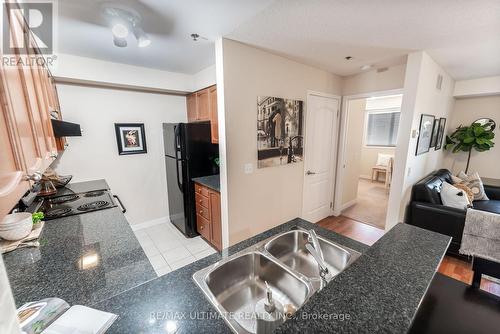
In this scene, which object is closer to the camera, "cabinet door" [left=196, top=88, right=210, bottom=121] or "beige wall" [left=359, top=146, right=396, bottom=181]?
"cabinet door" [left=196, top=88, right=210, bottom=121]

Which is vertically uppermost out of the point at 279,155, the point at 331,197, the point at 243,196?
the point at 279,155

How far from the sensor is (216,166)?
3121 mm

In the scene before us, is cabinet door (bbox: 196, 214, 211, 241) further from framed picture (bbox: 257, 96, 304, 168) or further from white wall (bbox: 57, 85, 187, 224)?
framed picture (bbox: 257, 96, 304, 168)

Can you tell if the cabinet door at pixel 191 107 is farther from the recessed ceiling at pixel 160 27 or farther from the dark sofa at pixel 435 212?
the dark sofa at pixel 435 212

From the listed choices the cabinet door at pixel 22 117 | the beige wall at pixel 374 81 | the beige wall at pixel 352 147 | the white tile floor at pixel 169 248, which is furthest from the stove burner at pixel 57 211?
the beige wall at pixel 374 81

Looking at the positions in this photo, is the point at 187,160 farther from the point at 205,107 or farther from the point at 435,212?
the point at 435,212

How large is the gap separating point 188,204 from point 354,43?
9.29 ft

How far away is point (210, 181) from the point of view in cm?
272

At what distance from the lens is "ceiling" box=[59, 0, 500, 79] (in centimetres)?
146

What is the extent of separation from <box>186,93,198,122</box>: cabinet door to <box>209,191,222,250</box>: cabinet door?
4.76 feet

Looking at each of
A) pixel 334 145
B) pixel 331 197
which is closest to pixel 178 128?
pixel 334 145

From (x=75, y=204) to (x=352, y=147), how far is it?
410 centimetres

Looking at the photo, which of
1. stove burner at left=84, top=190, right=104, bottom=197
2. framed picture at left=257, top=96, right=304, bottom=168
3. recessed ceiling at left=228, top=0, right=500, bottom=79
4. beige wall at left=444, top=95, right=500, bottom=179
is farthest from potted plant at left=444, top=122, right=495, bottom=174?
→ stove burner at left=84, top=190, right=104, bottom=197

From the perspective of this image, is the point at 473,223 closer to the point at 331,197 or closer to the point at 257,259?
the point at 331,197
